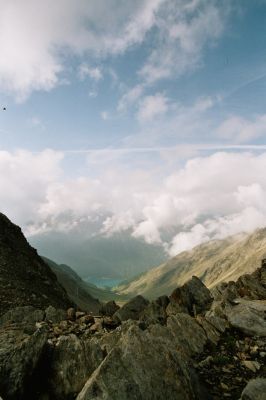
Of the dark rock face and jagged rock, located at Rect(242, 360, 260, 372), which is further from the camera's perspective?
jagged rock, located at Rect(242, 360, 260, 372)

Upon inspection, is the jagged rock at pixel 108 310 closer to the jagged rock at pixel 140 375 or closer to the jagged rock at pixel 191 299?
the jagged rock at pixel 191 299

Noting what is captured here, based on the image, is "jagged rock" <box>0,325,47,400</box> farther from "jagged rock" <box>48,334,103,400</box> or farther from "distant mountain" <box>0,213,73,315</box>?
"distant mountain" <box>0,213,73,315</box>

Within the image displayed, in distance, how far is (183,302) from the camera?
28281mm

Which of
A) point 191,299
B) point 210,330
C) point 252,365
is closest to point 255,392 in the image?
point 252,365

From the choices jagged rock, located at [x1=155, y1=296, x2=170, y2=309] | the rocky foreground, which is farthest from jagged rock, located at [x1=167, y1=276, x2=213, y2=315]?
the rocky foreground

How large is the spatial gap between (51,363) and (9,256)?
3303 centimetres

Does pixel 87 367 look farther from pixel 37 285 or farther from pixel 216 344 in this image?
pixel 37 285

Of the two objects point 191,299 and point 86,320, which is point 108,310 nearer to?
point 191,299

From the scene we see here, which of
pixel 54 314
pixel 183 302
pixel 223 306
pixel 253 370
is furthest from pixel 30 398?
pixel 183 302

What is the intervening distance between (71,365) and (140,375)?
3494mm

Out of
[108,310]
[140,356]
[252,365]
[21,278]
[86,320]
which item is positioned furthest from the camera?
[21,278]

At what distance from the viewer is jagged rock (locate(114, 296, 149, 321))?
28.6 meters

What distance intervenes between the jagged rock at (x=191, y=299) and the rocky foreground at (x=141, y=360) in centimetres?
500

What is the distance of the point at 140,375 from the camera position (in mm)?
10883
